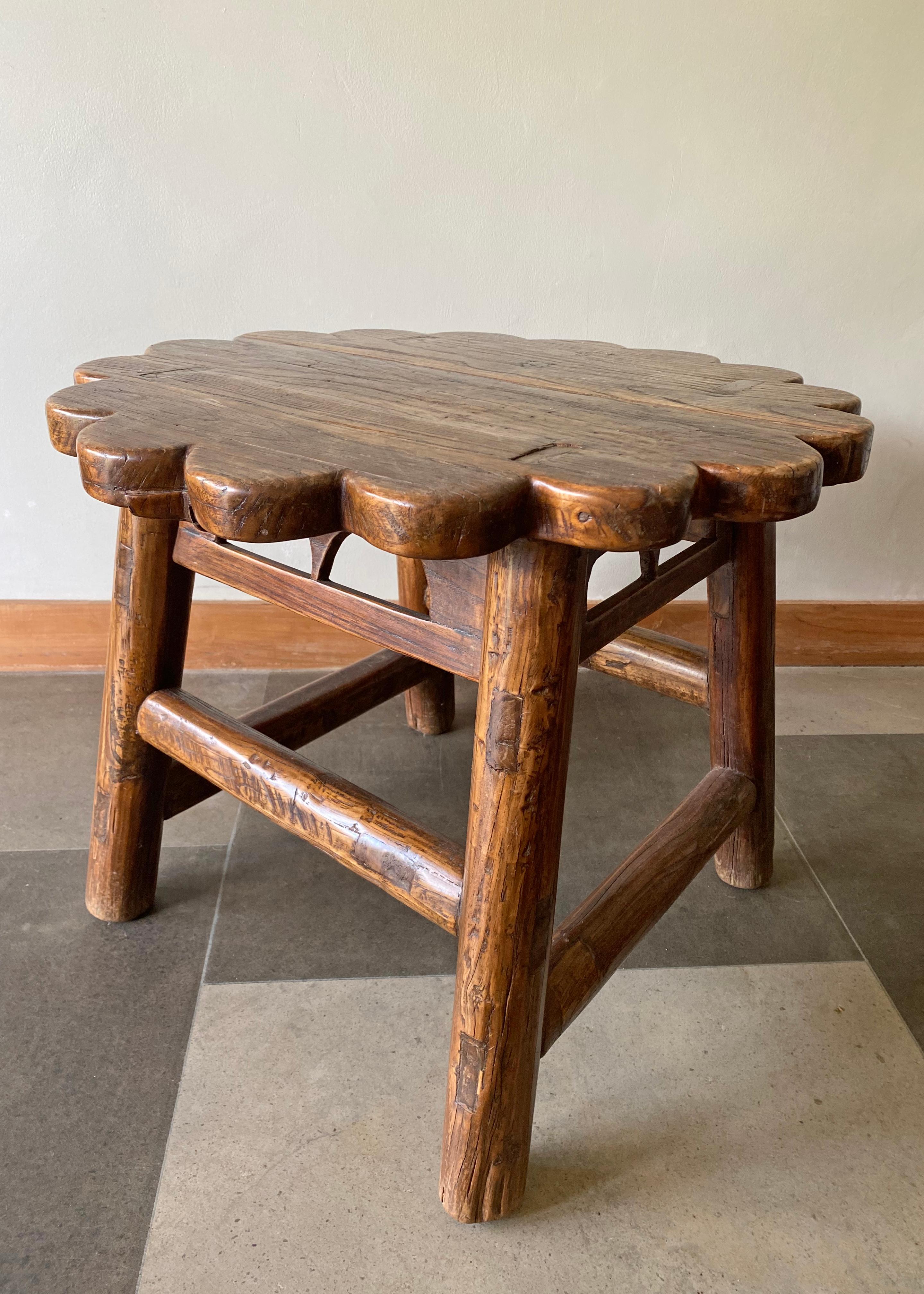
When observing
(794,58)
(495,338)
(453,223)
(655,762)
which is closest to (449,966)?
(655,762)

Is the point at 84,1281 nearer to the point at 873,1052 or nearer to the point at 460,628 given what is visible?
the point at 460,628

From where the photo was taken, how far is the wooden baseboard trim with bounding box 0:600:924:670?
175 centimetres

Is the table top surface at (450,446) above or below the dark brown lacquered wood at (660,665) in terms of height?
above

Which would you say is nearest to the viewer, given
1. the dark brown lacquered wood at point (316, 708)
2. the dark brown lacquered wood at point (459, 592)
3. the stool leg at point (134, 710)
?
the dark brown lacquered wood at point (459, 592)

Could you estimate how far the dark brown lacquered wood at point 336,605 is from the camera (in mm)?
781

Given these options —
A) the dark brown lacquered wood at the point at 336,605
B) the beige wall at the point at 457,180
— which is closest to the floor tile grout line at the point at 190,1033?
the dark brown lacquered wood at the point at 336,605

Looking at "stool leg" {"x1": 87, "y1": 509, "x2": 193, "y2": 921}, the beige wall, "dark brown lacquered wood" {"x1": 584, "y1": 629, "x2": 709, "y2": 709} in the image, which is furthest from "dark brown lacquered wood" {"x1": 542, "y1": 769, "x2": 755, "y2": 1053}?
the beige wall

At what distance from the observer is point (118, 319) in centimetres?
157

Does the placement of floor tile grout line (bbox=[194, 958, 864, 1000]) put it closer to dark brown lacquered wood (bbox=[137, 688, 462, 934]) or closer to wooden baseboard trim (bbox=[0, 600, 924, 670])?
dark brown lacquered wood (bbox=[137, 688, 462, 934])

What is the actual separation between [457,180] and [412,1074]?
1.30 meters

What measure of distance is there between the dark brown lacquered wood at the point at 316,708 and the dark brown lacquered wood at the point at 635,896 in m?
0.41

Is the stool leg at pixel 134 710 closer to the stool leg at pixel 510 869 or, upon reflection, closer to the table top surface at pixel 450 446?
the table top surface at pixel 450 446

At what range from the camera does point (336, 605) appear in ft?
2.74

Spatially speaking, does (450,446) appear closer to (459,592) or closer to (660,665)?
(459,592)
